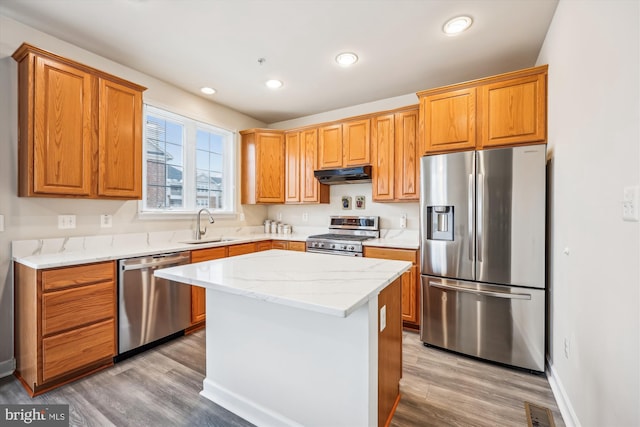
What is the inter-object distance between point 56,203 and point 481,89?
3801 mm

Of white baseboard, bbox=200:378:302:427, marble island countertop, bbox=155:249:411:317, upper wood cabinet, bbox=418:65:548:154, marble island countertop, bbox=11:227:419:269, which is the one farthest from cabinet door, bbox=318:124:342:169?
white baseboard, bbox=200:378:302:427

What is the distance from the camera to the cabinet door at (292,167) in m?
4.01

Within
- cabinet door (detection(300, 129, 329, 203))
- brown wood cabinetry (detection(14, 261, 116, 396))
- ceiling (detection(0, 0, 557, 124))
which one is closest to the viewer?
brown wood cabinetry (detection(14, 261, 116, 396))

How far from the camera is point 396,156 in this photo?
326 cm

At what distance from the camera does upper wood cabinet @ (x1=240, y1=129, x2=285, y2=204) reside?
4.07 meters

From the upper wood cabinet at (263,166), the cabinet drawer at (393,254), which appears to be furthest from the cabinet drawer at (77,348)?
the cabinet drawer at (393,254)

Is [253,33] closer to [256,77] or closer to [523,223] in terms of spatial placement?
→ [256,77]

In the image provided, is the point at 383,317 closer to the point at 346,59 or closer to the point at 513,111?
the point at 513,111

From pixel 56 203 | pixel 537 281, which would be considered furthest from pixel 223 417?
pixel 537 281

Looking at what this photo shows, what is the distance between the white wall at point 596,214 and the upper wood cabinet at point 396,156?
4.25 ft

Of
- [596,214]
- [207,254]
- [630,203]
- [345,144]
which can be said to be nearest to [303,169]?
[345,144]

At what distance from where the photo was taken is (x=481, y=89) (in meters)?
2.45

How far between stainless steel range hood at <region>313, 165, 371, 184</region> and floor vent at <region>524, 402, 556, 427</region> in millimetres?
2494

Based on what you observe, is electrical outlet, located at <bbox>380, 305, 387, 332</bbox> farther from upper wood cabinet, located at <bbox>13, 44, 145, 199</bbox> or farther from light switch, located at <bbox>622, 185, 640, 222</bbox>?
upper wood cabinet, located at <bbox>13, 44, 145, 199</bbox>
